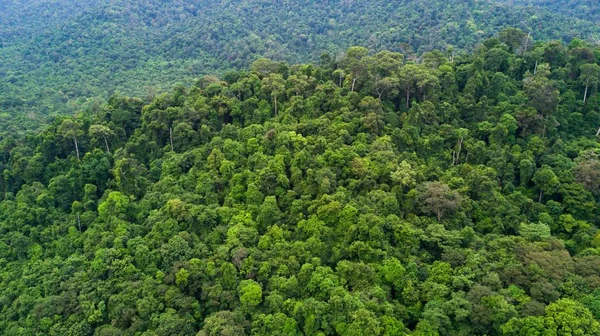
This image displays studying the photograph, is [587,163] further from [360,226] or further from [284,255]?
[284,255]

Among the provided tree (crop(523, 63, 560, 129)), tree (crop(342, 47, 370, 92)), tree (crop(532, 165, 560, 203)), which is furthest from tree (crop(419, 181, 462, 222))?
tree (crop(523, 63, 560, 129))

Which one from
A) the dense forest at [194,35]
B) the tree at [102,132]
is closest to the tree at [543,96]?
the dense forest at [194,35]

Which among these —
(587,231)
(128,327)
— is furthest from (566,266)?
(128,327)

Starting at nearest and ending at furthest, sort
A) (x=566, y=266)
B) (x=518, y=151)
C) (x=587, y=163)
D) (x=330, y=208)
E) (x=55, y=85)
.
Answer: (x=566, y=266), (x=330, y=208), (x=587, y=163), (x=518, y=151), (x=55, y=85)

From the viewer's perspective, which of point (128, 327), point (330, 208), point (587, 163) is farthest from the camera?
point (587, 163)

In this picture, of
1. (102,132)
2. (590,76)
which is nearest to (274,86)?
(102,132)

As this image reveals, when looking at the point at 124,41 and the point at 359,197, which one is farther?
the point at 124,41
